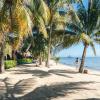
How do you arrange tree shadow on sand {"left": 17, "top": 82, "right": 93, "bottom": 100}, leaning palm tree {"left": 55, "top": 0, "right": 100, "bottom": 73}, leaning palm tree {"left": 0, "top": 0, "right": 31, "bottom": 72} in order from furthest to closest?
leaning palm tree {"left": 55, "top": 0, "right": 100, "bottom": 73} < leaning palm tree {"left": 0, "top": 0, "right": 31, "bottom": 72} < tree shadow on sand {"left": 17, "top": 82, "right": 93, "bottom": 100}

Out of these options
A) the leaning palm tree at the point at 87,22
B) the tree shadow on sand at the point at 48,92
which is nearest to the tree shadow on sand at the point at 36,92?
the tree shadow on sand at the point at 48,92

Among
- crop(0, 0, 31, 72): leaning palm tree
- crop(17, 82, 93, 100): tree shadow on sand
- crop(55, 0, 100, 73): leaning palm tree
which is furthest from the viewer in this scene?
crop(55, 0, 100, 73): leaning palm tree

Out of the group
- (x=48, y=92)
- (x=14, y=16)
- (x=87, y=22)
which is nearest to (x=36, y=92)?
(x=48, y=92)

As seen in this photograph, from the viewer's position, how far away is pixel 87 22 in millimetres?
25734

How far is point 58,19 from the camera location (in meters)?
29.9

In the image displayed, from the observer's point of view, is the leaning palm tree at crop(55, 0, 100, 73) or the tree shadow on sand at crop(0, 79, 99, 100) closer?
the tree shadow on sand at crop(0, 79, 99, 100)

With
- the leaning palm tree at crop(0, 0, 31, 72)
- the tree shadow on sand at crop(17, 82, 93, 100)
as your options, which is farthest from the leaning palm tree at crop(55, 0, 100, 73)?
the leaning palm tree at crop(0, 0, 31, 72)

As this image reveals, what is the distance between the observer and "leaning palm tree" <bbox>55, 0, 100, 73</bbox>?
25.2 m

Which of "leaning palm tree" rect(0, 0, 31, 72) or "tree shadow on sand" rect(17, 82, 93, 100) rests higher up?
"leaning palm tree" rect(0, 0, 31, 72)

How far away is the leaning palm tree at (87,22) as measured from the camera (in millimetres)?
25219

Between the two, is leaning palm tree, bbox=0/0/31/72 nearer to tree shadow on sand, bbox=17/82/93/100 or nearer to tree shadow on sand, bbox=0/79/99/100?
tree shadow on sand, bbox=0/79/99/100

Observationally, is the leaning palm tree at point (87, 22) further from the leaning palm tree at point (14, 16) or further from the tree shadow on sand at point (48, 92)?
the leaning palm tree at point (14, 16)

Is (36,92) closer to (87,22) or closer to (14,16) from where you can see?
(14,16)

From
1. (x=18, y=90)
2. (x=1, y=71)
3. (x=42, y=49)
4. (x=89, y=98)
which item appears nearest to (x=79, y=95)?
(x=89, y=98)
